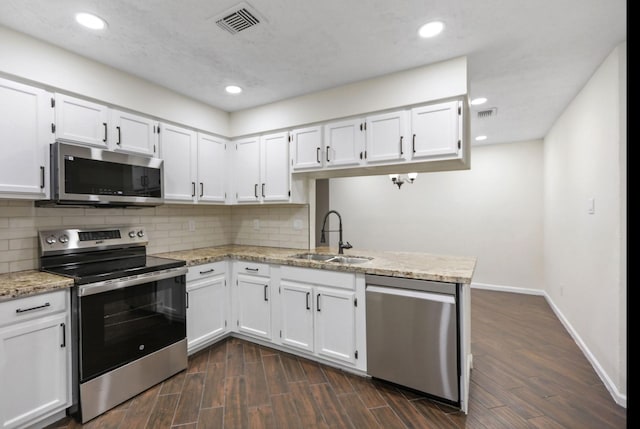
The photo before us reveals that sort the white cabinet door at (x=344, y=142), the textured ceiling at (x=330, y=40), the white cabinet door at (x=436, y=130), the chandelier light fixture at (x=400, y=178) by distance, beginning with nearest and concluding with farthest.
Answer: the textured ceiling at (x=330, y=40), the white cabinet door at (x=436, y=130), the white cabinet door at (x=344, y=142), the chandelier light fixture at (x=400, y=178)

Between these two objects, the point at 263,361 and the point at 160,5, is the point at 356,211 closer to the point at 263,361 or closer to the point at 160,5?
the point at 263,361

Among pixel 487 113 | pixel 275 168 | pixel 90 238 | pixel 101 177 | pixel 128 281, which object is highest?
pixel 487 113

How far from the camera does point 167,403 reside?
2230 millimetres

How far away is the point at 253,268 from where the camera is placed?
10.3 feet

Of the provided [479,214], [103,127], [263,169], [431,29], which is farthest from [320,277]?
[479,214]

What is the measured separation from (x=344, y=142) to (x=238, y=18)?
138 centimetres

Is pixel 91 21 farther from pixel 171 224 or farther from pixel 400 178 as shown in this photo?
pixel 400 178

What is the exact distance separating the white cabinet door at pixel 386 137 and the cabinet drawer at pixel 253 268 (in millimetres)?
1445

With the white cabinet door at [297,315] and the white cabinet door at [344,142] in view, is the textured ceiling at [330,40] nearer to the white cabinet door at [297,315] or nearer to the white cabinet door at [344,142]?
the white cabinet door at [344,142]

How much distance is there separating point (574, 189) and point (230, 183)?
3792mm

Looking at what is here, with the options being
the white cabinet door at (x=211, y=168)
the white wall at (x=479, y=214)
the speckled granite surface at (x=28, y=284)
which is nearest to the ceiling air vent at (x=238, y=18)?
the white cabinet door at (x=211, y=168)

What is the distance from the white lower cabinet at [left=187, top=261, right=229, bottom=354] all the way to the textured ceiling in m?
1.81

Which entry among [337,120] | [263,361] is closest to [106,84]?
[337,120]

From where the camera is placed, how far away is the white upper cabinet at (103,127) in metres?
2.35
